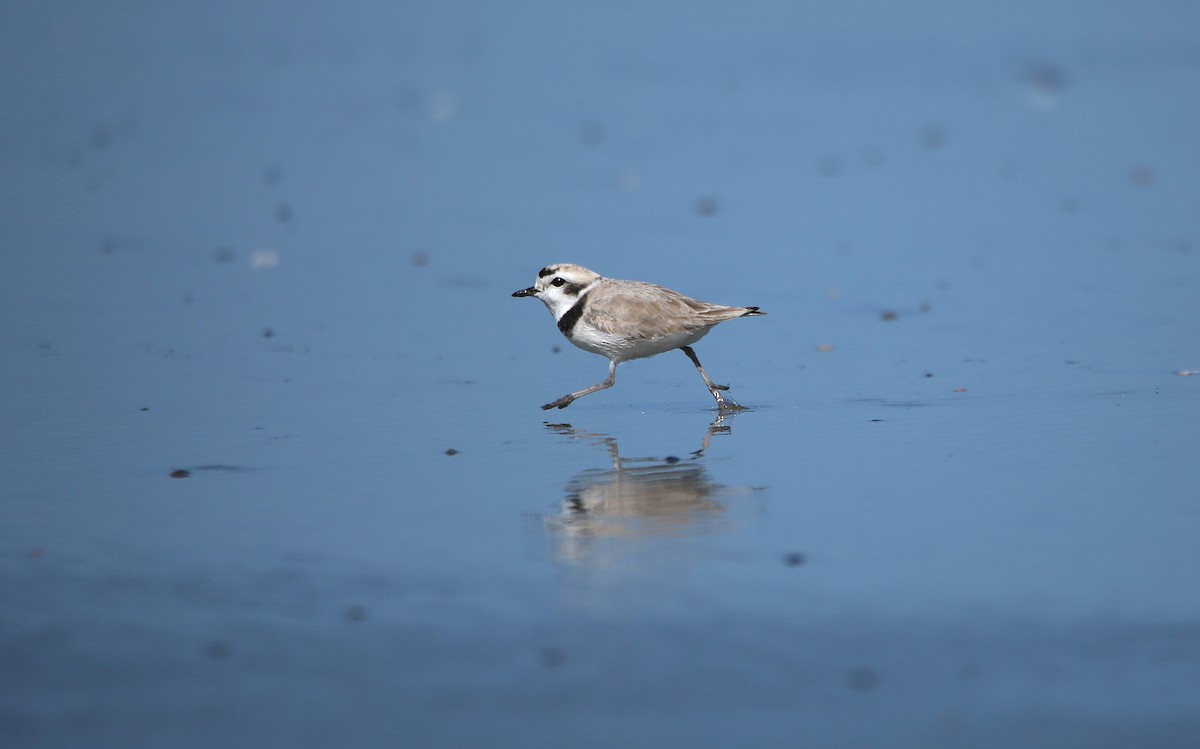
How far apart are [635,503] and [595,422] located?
228cm

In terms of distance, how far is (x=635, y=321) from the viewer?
35.2 ft

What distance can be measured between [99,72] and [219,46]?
391 cm

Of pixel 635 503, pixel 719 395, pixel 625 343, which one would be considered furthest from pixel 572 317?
pixel 635 503

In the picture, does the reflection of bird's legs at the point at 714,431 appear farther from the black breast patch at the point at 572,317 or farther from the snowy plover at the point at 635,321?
the black breast patch at the point at 572,317

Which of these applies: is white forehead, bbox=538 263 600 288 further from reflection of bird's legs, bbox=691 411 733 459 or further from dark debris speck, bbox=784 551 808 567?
dark debris speck, bbox=784 551 808 567

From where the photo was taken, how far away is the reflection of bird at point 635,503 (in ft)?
23.9

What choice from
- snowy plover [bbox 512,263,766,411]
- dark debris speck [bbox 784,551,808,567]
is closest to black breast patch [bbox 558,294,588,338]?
snowy plover [bbox 512,263,766,411]

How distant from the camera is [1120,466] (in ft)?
27.5

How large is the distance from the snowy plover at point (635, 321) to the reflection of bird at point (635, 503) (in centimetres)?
180

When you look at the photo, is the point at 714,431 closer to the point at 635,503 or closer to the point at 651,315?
the point at 651,315

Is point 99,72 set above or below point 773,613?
above

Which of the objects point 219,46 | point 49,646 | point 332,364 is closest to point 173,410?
point 332,364

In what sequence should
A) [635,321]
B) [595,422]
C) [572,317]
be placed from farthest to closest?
[572,317], [635,321], [595,422]

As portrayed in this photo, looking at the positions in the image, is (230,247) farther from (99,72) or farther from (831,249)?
(99,72)
